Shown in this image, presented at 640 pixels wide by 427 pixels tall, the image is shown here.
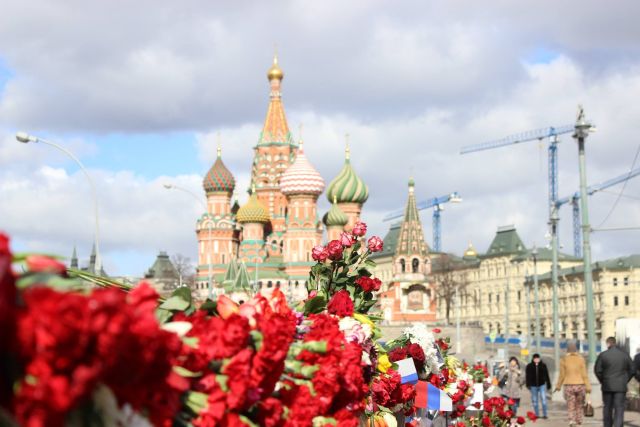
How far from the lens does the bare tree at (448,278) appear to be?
13875 centimetres

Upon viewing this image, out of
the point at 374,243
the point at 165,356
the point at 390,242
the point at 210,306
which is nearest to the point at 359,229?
the point at 374,243

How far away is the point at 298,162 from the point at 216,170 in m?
8.54

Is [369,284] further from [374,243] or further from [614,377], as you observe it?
[614,377]

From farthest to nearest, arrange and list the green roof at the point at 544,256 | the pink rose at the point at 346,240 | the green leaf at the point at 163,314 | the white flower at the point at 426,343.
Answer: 1. the green roof at the point at 544,256
2. the white flower at the point at 426,343
3. the pink rose at the point at 346,240
4. the green leaf at the point at 163,314

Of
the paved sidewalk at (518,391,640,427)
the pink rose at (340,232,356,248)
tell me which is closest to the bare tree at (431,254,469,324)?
the paved sidewalk at (518,391,640,427)

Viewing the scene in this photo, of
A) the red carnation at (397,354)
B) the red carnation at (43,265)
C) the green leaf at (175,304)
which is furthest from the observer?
the red carnation at (397,354)

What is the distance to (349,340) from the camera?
6605 millimetres

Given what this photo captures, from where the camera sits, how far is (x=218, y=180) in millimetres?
110438

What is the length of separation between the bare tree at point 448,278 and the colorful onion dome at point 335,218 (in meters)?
31.7

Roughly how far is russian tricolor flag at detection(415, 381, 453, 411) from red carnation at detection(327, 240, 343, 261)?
1.33 m

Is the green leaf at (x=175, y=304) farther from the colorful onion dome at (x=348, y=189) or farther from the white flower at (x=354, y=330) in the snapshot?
the colorful onion dome at (x=348, y=189)

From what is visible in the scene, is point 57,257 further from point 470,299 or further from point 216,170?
point 470,299

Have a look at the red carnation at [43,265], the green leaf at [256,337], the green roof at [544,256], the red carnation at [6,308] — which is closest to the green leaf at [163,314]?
the green leaf at [256,337]

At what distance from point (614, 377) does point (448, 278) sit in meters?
128
